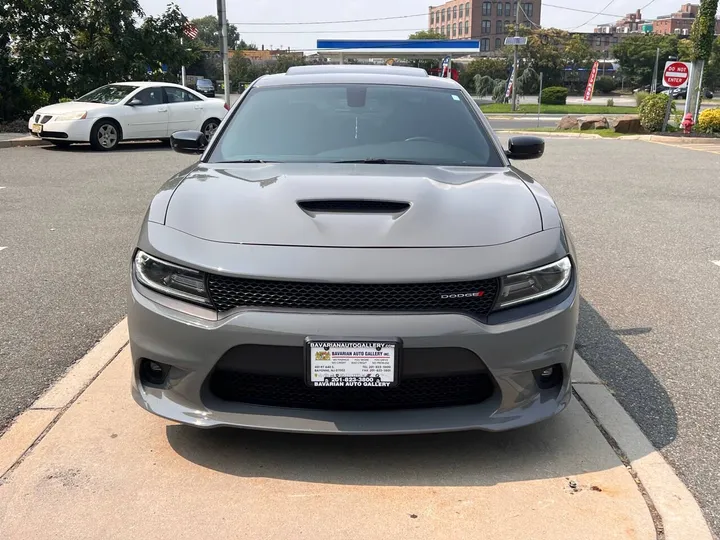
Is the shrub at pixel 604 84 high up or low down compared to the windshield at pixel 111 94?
down

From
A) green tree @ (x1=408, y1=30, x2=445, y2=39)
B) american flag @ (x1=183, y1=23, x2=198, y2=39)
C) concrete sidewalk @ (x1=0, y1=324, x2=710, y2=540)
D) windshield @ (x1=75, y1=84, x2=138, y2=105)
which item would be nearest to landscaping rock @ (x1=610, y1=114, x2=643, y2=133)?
american flag @ (x1=183, y1=23, x2=198, y2=39)

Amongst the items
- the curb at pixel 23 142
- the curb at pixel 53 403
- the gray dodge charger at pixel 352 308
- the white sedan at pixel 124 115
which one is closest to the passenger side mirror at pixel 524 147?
the gray dodge charger at pixel 352 308

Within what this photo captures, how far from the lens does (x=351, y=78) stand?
14.3 ft

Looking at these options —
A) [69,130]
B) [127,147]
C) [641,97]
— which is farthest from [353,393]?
[641,97]

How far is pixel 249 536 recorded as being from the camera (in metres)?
2.39

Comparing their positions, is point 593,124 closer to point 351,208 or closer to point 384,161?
point 384,161

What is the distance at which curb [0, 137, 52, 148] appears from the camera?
15.5 meters

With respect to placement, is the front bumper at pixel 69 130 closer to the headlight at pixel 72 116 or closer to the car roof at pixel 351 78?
the headlight at pixel 72 116

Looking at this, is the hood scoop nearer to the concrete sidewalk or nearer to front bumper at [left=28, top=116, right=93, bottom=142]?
the concrete sidewalk

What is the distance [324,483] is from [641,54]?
9066cm

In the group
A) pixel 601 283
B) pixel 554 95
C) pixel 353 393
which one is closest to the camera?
pixel 353 393

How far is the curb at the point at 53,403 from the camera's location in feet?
9.61

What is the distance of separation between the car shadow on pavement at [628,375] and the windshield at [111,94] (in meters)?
13.2

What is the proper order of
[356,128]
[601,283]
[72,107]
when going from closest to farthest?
[356,128] < [601,283] < [72,107]
